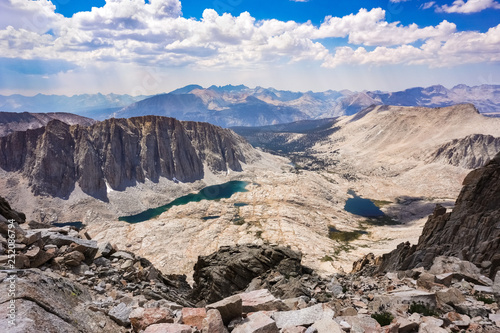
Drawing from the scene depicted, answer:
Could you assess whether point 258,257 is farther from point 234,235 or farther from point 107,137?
point 107,137

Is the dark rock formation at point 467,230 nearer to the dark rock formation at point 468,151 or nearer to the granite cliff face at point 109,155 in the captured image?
the granite cliff face at point 109,155

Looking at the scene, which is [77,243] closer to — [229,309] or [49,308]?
[49,308]

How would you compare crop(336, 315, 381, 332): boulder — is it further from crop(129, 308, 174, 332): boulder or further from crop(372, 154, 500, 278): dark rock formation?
crop(372, 154, 500, 278): dark rock formation

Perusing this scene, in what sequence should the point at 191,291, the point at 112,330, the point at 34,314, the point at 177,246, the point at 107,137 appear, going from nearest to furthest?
the point at 34,314
the point at 112,330
the point at 191,291
the point at 177,246
the point at 107,137

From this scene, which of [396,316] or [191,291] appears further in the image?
[191,291]

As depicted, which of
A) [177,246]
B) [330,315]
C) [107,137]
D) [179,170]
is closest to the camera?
[330,315]

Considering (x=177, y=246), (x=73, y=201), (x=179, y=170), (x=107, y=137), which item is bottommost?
(x=177, y=246)

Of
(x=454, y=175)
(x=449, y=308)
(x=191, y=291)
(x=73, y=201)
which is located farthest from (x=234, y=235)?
(x=454, y=175)

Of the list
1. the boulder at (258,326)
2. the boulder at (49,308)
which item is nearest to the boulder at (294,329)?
the boulder at (258,326)
